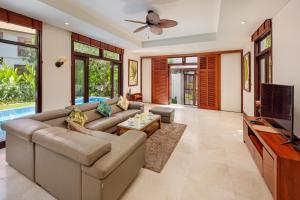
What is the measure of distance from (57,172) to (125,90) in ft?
19.2

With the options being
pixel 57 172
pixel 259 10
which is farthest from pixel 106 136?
pixel 259 10

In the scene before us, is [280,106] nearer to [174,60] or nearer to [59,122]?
[59,122]

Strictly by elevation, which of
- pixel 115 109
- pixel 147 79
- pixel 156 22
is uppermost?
pixel 156 22

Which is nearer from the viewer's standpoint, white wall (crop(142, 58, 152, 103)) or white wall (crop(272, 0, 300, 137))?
white wall (crop(272, 0, 300, 137))

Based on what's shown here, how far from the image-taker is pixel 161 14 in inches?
151

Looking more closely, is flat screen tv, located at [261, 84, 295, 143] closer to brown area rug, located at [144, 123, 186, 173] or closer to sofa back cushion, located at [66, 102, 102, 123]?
brown area rug, located at [144, 123, 186, 173]

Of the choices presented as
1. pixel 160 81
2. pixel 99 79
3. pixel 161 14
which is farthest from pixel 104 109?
pixel 160 81

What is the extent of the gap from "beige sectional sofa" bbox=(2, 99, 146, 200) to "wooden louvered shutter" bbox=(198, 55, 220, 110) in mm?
5620

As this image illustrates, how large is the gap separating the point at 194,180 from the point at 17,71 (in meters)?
4.10

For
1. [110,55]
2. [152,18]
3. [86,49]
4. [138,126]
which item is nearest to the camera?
[138,126]

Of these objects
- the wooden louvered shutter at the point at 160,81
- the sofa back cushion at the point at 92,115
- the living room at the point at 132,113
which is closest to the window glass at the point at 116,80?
the living room at the point at 132,113

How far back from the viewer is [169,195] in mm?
1861

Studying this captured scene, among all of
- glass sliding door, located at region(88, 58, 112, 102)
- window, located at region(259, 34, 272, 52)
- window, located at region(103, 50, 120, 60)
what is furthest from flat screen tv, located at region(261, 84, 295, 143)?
window, located at region(103, 50, 120, 60)

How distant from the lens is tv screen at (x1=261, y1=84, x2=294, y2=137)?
1938 millimetres
